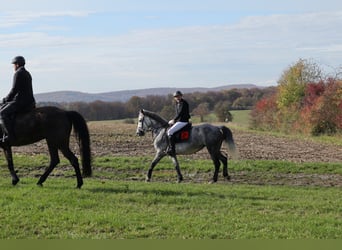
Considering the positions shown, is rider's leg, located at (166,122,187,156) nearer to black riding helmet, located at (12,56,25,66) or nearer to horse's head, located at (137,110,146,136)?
horse's head, located at (137,110,146,136)

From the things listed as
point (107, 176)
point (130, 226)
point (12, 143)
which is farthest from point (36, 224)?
point (107, 176)

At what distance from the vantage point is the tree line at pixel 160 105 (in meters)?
56.2

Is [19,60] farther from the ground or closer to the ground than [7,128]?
farther from the ground

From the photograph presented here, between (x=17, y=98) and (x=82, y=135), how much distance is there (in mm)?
1805

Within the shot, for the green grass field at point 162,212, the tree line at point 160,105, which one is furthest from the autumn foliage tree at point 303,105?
the green grass field at point 162,212

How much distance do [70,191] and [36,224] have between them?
278 centimetres

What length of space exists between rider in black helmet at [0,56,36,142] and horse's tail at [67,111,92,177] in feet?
3.42

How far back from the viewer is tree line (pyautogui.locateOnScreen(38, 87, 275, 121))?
2213 inches

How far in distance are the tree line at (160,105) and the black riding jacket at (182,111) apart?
3507cm

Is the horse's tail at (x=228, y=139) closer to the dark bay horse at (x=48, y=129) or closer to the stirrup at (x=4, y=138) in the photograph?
the dark bay horse at (x=48, y=129)

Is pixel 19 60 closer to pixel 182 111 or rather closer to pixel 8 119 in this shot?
pixel 8 119

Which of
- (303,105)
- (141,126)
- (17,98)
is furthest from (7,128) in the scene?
(303,105)

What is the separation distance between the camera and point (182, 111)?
1478cm

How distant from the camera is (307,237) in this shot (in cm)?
732
